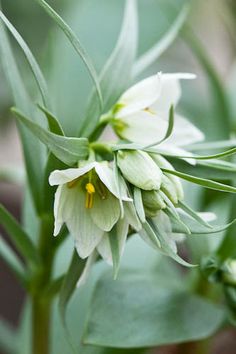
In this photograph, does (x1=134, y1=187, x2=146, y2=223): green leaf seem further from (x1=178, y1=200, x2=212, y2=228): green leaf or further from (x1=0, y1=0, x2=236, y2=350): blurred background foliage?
(x1=0, y1=0, x2=236, y2=350): blurred background foliage

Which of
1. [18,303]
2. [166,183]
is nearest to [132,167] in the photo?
[166,183]

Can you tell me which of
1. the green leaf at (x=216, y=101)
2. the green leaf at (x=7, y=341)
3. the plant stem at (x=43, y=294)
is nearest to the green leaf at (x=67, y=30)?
the plant stem at (x=43, y=294)

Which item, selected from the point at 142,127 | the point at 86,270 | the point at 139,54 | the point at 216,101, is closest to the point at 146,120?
the point at 142,127

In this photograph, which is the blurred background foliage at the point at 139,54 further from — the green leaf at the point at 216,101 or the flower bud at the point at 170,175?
the flower bud at the point at 170,175

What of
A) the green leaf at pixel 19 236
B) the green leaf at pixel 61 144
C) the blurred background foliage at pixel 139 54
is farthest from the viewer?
the blurred background foliage at pixel 139 54

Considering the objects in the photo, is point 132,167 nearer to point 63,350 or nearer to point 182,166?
point 182,166

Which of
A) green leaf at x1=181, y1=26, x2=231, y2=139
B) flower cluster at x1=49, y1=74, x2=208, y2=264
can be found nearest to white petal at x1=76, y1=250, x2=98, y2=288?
flower cluster at x1=49, y1=74, x2=208, y2=264
